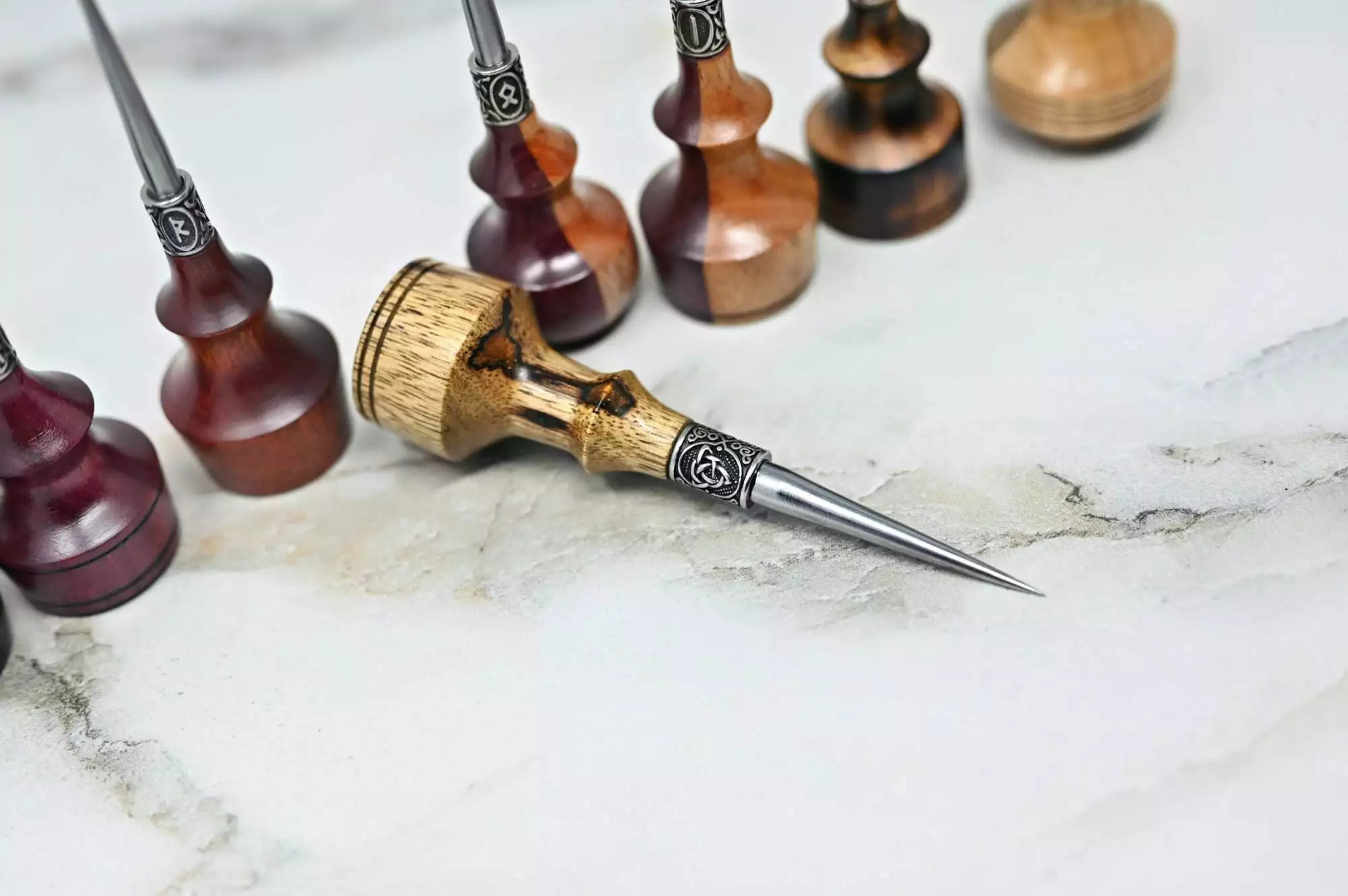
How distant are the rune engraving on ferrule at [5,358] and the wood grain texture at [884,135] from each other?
0.70m

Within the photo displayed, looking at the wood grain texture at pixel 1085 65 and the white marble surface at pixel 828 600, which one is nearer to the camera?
the white marble surface at pixel 828 600

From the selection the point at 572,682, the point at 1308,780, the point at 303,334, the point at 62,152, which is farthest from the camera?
the point at 62,152

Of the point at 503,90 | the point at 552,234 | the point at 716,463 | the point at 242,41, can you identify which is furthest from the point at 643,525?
the point at 242,41

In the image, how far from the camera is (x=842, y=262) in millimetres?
1423

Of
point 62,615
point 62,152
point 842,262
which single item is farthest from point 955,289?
point 62,152

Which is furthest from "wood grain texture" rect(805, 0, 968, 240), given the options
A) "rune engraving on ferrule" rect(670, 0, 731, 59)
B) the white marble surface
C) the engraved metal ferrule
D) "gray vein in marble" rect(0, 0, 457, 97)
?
"gray vein in marble" rect(0, 0, 457, 97)

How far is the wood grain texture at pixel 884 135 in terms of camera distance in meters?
1.33

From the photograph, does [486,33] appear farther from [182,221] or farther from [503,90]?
[182,221]

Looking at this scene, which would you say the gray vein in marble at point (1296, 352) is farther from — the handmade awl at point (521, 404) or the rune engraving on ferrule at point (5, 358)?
the rune engraving on ferrule at point (5, 358)

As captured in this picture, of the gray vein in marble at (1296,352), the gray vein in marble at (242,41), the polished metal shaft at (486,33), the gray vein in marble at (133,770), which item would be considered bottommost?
the gray vein in marble at (133,770)

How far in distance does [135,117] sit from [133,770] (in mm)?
481

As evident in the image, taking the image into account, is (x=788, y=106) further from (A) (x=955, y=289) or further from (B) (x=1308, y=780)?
(B) (x=1308, y=780)

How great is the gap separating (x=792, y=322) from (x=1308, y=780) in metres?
0.59

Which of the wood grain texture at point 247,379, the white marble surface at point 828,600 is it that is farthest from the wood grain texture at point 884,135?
the wood grain texture at point 247,379
